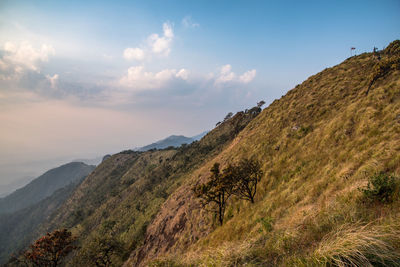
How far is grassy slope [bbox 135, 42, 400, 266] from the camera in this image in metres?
4.01

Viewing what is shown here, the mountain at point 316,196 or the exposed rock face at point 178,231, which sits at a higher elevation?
the mountain at point 316,196

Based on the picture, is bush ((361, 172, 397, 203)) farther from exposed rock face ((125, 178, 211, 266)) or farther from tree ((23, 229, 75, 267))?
tree ((23, 229, 75, 267))

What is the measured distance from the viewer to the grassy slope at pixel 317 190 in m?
4.01

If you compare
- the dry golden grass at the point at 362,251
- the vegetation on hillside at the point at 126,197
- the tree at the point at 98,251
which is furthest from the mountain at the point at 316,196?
the vegetation on hillside at the point at 126,197

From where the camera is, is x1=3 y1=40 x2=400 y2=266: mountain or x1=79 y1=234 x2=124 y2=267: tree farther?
x1=79 y1=234 x2=124 y2=267: tree

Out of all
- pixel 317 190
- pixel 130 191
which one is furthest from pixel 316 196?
pixel 130 191

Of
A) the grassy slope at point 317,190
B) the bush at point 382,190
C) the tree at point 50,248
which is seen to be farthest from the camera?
the tree at point 50,248

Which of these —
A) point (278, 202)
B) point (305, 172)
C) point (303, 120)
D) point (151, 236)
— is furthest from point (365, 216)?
point (151, 236)

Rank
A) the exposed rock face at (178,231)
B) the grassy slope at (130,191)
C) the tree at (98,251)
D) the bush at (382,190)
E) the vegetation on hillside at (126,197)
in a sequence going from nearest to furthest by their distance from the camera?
the bush at (382,190) → the exposed rock face at (178,231) → the tree at (98,251) → the vegetation on hillside at (126,197) → the grassy slope at (130,191)

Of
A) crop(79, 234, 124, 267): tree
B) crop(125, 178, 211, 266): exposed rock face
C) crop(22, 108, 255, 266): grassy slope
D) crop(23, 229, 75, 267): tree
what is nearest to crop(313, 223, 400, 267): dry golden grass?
crop(125, 178, 211, 266): exposed rock face

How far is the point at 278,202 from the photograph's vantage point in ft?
46.2

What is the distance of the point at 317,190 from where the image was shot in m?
11.4

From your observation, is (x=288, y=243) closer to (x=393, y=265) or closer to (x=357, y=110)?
(x=393, y=265)

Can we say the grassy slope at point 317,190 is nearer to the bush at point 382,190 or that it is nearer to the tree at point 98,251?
the bush at point 382,190
